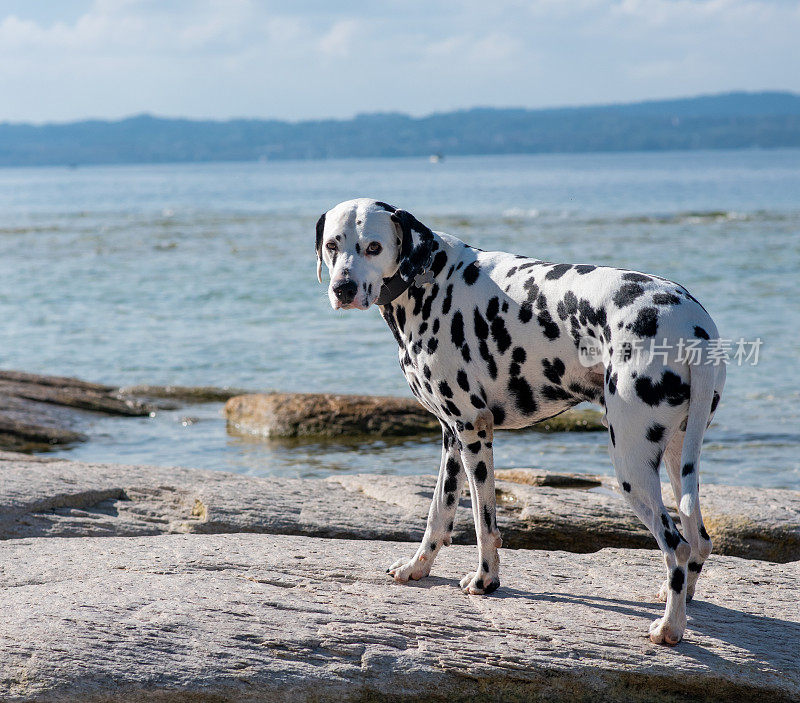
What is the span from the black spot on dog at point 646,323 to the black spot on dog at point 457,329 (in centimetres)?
100

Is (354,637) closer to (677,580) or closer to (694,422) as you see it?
(677,580)

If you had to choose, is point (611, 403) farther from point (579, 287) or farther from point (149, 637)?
point (149, 637)

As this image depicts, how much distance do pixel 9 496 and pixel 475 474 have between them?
11.9ft

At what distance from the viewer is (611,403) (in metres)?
4.33

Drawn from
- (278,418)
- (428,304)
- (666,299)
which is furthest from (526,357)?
(278,418)

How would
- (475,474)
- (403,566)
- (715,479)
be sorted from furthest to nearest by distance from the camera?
(715,479)
(403,566)
(475,474)

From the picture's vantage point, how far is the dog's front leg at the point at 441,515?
5.33 m

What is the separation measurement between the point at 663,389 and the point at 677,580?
36.7 inches

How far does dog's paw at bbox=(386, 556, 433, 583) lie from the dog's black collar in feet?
4.90

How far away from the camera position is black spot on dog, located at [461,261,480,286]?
505 cm

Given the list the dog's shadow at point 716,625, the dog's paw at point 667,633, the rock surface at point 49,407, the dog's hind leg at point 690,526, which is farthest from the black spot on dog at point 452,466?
the rock surface at point 49,407

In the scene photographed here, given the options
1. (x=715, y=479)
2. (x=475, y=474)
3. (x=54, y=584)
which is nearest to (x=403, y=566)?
(x=475, y=474)

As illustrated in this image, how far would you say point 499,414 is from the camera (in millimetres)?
Answer: 4984

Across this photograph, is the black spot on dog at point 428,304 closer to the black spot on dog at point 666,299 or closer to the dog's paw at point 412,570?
the black spot on dog at point 666,299
